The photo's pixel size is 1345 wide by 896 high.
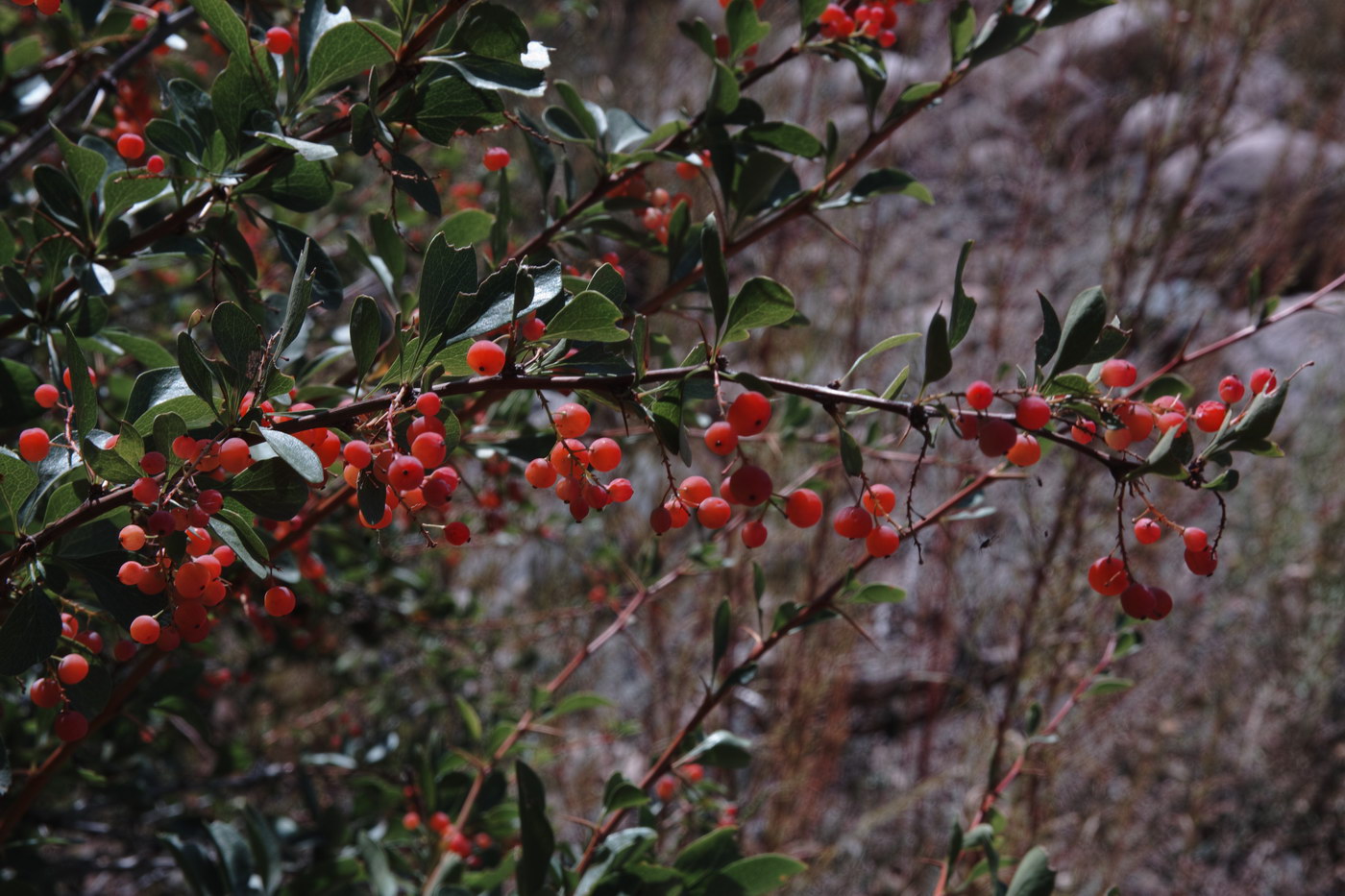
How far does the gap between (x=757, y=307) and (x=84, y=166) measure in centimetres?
57

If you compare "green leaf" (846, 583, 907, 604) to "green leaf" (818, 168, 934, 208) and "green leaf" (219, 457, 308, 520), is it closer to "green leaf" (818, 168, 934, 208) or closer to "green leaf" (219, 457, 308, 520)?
"green leaf" (818, 168, 934, 208)

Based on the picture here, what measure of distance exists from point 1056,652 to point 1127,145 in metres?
4.28

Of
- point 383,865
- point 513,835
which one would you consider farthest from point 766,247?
point 383,865

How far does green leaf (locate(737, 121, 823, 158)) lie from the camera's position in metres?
0.83

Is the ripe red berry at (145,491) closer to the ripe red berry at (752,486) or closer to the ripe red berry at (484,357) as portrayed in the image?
the ripe red berry at (484,357)

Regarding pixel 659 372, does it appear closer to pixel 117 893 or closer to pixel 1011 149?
pixel 117 893

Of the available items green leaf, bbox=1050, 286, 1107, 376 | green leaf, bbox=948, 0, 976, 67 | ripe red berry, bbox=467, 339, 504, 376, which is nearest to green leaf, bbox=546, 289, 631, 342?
ripe red berry, bbox=467, 339, 504, 376

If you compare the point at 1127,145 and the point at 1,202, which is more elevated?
the point at 1,202

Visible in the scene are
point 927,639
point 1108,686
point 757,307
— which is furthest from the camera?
point 927,639

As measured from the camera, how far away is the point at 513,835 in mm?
1264

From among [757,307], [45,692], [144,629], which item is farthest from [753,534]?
[45,692]

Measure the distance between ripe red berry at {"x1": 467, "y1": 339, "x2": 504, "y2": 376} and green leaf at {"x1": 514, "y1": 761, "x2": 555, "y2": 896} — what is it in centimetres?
42

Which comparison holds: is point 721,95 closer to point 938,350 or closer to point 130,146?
point 938,350

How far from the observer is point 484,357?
0.52 m
